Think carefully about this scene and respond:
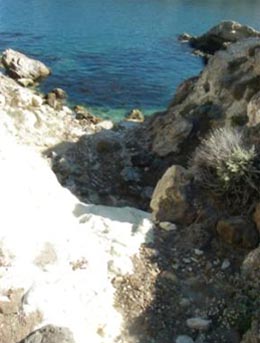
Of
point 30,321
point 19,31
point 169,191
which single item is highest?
point 169,191

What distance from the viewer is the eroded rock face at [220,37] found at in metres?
66.6

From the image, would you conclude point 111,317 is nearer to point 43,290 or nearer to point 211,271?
point 43,290

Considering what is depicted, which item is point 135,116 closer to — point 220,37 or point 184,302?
point 184,302

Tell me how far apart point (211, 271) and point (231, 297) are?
4.46 feet

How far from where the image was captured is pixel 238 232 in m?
17.0

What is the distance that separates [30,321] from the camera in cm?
1399

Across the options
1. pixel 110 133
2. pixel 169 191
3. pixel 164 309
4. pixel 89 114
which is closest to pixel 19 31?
pixel 89 114

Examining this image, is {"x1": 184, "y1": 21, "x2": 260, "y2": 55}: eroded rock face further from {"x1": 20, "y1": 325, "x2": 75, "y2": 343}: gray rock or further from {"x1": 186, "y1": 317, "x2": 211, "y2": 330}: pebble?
{"x1": 20, "y1": 325, "x2": 75, "y2": 343}: gray rock

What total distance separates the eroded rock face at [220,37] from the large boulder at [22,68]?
89.3ft

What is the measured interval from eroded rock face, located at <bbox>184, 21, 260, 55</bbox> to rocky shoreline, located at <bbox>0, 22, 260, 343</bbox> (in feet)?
127

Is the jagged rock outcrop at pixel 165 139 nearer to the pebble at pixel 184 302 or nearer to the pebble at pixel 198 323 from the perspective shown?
the pebble at pixel 184 302

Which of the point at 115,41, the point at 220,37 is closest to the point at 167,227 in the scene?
the point at 115,41

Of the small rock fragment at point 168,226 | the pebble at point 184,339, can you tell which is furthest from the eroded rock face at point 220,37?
the pebble at point 184,339

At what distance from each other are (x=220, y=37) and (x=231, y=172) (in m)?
53.8
